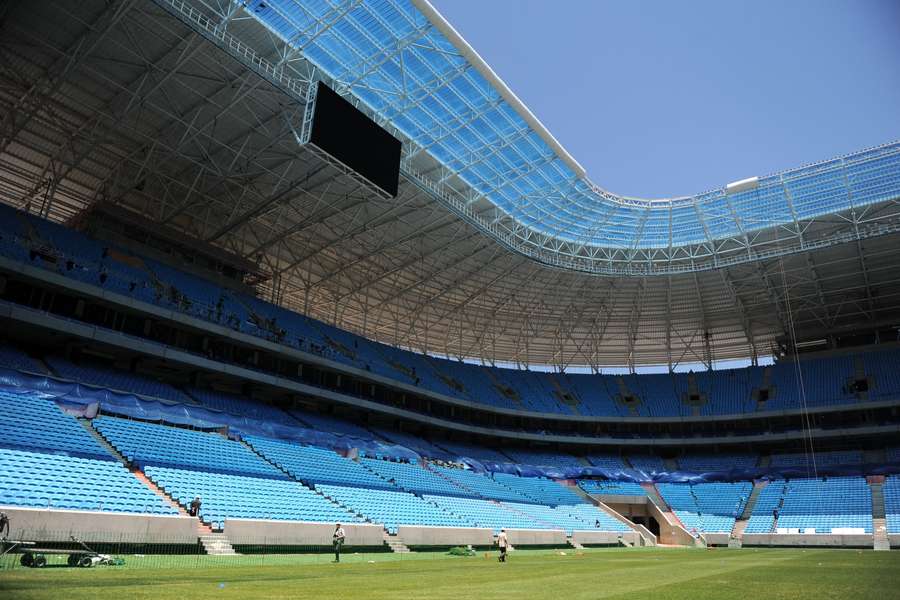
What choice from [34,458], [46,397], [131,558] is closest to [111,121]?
[46,397]

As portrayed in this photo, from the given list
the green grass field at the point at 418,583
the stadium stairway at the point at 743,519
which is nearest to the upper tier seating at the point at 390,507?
the green grass field at the point at 418,583

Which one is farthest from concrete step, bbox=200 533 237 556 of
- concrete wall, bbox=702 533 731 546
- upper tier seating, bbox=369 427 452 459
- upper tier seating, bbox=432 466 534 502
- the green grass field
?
concrete wall, bbox=702 533 731 546

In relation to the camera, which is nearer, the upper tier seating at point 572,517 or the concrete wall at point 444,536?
the concrete wall at point 444,536

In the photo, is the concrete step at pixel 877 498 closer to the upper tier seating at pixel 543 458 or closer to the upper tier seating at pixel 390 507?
the upper tier seating at pixel 543 458

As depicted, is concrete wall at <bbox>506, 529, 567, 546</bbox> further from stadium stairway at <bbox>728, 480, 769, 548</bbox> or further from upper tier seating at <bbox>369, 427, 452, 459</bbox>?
stadium stairway at <bbox>728, 480, 769, 548</bbox>

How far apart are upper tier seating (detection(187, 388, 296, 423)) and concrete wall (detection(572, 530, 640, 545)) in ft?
64.5

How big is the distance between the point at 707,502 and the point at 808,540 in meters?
9.17

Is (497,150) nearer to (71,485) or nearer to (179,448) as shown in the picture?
(179,448)

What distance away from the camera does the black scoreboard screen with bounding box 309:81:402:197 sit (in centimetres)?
2714

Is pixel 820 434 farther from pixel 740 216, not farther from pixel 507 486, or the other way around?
pixel 507 486

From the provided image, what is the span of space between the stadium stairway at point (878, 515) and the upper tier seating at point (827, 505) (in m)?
0.28

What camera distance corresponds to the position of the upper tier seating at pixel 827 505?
4041 cm

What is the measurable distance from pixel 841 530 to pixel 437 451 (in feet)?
93.0

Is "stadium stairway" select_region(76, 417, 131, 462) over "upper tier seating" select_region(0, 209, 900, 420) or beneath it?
beneath
